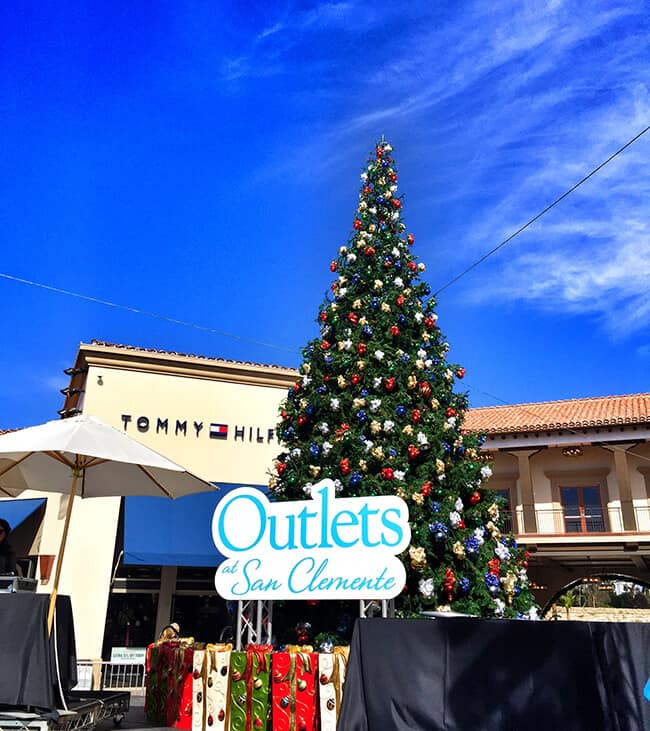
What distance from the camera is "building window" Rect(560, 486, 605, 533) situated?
21.2m

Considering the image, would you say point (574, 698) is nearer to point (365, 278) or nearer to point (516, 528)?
point (365, 278)

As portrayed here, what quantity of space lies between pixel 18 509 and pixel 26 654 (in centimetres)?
1034

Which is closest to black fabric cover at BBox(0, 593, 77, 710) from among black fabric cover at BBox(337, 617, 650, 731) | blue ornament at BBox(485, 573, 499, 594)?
black fabric cover at BBox(337, 617, 650, 731)

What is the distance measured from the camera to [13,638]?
18.1ft

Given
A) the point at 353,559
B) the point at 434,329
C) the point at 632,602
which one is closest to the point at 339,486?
the point at 353,559

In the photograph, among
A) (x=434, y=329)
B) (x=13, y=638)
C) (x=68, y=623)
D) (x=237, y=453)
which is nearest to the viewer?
(x=13, y=638)

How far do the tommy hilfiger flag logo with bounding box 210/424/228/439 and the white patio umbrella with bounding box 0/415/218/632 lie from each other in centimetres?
758

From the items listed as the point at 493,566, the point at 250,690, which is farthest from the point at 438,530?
the point at 250,690

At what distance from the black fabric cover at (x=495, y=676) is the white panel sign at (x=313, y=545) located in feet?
5.61

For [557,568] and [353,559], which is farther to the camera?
[557,568]

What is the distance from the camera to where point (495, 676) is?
4.73 metres

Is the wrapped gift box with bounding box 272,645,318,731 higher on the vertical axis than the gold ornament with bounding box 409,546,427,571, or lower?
lower

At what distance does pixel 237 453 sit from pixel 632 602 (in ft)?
76.2

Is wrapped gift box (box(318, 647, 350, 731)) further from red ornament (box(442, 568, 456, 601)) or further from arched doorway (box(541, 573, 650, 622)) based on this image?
arched doorway (box(541, 573, 650, 622))
